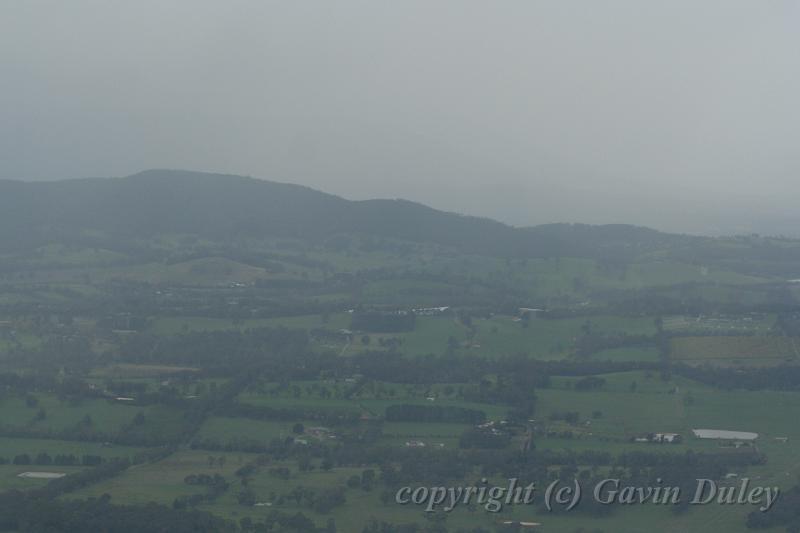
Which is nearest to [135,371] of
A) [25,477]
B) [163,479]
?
[25,477]

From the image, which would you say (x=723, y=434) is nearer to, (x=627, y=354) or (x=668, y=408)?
(x=668, y=408)

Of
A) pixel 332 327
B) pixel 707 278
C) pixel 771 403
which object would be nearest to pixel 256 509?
pixel 771 403

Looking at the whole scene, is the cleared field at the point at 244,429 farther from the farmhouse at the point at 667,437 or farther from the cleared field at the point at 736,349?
the cleared field at the point at 736,349

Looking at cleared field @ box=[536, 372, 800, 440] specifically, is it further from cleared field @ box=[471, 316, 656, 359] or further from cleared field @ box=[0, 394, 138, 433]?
cleared field @ box=[0, 394, 138, 433]

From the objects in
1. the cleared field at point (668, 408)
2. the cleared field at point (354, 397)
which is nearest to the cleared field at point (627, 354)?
the cleared field at point (668, 408)

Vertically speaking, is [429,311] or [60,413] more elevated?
[429,311]

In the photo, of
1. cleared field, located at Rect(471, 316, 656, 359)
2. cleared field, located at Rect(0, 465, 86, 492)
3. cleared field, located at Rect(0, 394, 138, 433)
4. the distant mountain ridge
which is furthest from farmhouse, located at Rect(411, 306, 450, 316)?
cleared field, located at Rect(0, 465, 86, 492)
